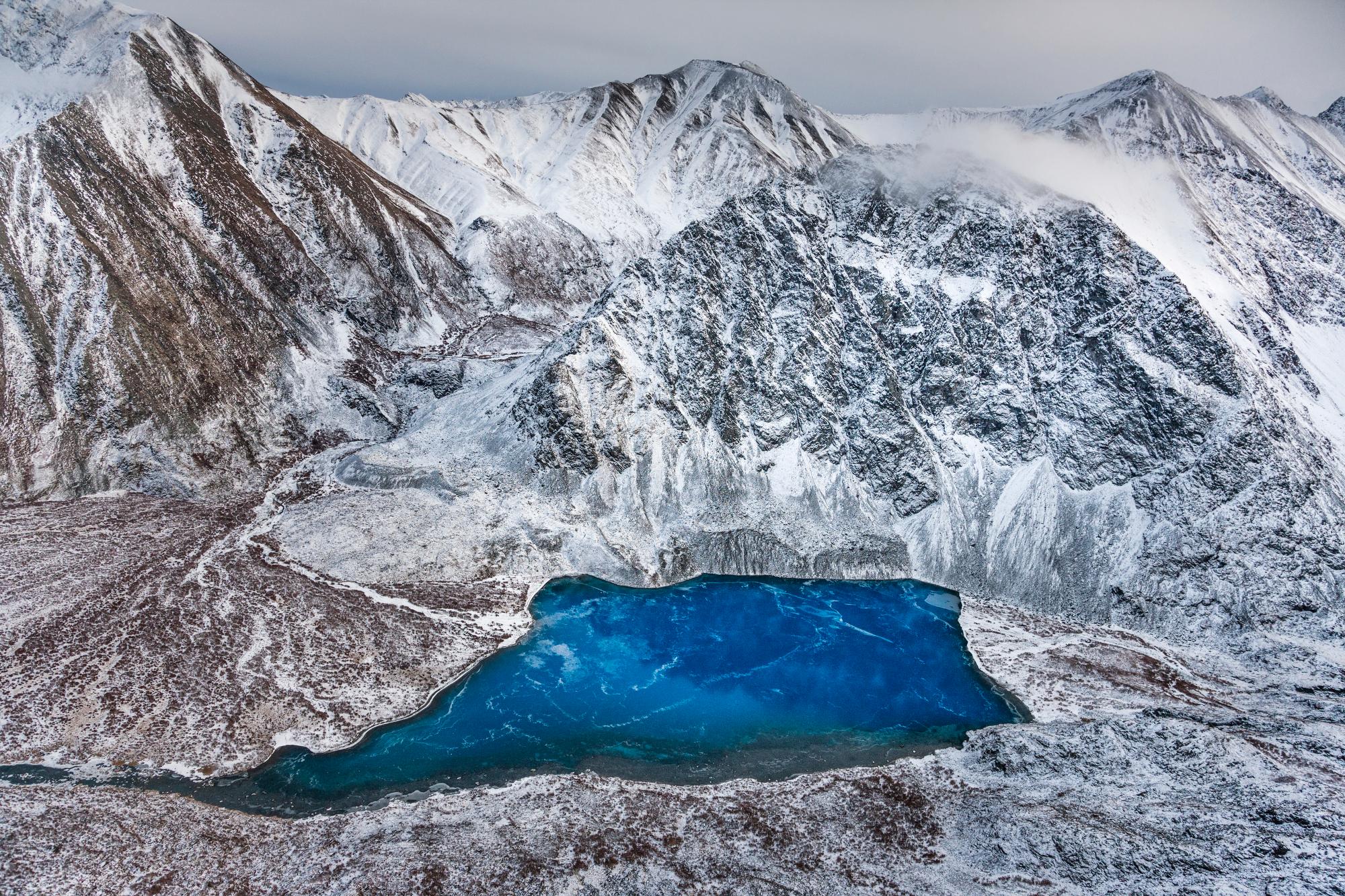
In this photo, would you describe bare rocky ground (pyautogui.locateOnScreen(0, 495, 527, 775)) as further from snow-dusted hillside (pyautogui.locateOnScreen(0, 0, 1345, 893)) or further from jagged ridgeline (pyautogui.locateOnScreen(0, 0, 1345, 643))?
jagged ridgeline (pyautogui.locateOnScreen(0, 0, 1345, 643))

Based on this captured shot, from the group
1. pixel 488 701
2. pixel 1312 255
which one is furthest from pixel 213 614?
pixel 1312 255

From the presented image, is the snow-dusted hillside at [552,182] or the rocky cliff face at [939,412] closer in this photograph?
the rocky cliff face at [939,412]

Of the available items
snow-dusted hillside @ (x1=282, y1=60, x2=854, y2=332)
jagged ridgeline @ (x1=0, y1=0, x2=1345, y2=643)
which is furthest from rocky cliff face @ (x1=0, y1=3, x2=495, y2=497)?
snow-dusted hillside @ (x1=282, y1=60, x2=854, y2=332)

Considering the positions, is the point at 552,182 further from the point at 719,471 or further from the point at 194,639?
the point at 194,639

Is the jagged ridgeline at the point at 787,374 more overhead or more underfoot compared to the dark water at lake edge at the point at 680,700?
more overhead

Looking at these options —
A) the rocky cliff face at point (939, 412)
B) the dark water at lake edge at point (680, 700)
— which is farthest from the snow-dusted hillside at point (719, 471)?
the dark water at lake edge at point (680, 700)

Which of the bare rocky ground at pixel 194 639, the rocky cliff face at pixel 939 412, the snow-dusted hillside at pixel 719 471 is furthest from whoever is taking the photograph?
the rocky cliff face at pixel 939 412

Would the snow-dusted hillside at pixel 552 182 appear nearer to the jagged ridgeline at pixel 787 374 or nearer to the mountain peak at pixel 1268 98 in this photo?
the jagged ridgeline at pixel 787 374

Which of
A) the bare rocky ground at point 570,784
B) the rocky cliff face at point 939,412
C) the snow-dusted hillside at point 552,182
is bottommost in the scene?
the bare rocky ground at point 570,784
